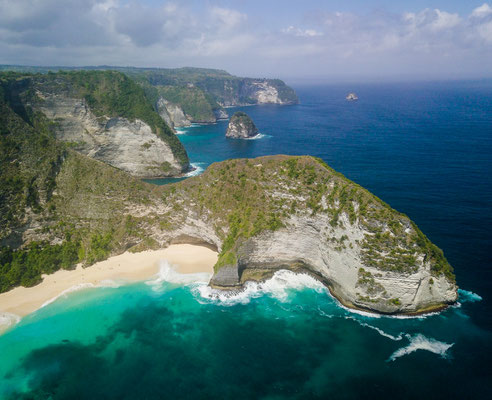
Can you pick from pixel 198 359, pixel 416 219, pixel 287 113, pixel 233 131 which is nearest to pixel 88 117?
pixel 233 131

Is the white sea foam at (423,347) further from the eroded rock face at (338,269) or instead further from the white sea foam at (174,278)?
the white sea foam at (174,278)

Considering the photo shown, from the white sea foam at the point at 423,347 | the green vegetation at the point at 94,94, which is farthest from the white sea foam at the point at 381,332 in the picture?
the green vegetation at the point at 94,94

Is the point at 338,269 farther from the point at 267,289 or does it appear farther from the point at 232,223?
the point at 232,223

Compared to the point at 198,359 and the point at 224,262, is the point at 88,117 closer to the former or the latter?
the point at 224,262

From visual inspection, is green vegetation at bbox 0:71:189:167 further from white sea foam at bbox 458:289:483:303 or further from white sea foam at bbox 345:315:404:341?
white sea foam at bbox 458:289:483:303

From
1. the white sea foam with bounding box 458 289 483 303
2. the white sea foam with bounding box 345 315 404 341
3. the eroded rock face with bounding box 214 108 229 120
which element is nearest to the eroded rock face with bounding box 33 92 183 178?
the white sea foam with bounding box 345 315 404 341

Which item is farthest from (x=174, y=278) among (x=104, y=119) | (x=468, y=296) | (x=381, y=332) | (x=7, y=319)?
(x=104, y=119)
